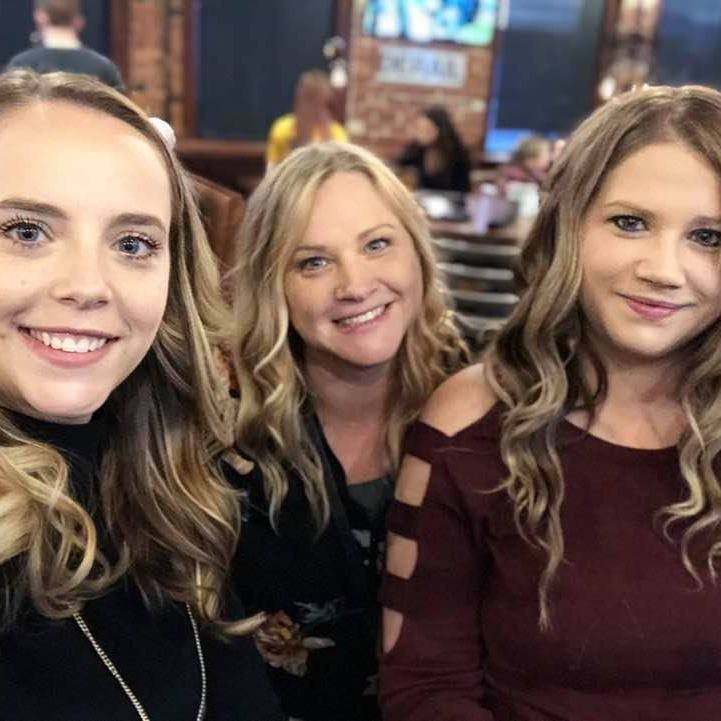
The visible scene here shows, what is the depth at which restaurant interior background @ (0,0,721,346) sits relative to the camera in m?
6.31

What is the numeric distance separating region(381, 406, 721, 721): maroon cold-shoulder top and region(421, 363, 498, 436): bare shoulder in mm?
17

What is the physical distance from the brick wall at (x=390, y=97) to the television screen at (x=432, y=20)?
0.06 metres

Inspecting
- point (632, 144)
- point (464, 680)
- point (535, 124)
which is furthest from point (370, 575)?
point (535, 124)

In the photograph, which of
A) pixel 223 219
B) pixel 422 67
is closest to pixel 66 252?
pixel 223 219

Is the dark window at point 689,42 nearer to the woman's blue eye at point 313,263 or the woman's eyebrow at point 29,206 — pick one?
the woman's blue eye at point 313,263

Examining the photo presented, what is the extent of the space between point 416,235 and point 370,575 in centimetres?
63

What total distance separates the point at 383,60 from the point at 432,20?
50 cm

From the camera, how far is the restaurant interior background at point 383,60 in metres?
6.31

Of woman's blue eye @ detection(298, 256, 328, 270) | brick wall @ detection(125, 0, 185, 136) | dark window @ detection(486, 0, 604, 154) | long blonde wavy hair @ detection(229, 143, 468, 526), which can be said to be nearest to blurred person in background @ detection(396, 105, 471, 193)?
brick wall @ detection(125, 0, 185, 136)

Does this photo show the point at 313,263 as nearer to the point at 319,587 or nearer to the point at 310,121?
the point at 319,587

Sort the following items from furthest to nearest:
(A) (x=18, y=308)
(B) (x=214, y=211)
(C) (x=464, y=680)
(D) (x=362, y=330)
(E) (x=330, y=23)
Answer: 1. (E) (x=330, y=23)
2. (B) (x=214, y=211)
3. (D) (x=362, y=330)
4. (C) (x=464, y=680)
5. (A) (x=18, y=308)

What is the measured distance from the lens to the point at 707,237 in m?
1.28

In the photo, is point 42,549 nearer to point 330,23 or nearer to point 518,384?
point 518,384

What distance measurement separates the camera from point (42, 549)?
103 centimetres
